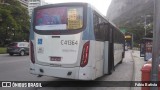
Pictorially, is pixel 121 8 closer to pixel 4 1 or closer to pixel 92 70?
pixel 4 1

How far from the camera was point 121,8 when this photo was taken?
16412 centimetres

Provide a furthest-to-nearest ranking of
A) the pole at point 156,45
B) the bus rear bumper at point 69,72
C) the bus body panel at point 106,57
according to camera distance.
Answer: the bus body panel at point 106,57, the bus rear bumper at point 69,72, the pole at point 156,45

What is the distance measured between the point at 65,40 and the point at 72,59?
0.65 m

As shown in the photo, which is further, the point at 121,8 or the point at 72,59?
the point at 121,8

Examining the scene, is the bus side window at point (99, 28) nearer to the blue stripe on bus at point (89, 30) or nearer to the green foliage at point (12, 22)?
the blue stripe on bus at point (89, 30)

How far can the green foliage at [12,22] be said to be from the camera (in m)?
52.6

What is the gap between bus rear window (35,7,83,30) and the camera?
31.3 feet

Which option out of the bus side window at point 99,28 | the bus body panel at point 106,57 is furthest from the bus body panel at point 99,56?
the bus body panel at point 106,57

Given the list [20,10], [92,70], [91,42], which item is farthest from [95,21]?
[20,10]

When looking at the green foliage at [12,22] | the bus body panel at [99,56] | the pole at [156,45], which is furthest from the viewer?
the green foliage at [12,22]

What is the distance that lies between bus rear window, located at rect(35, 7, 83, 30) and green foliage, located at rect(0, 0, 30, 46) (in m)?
43.4

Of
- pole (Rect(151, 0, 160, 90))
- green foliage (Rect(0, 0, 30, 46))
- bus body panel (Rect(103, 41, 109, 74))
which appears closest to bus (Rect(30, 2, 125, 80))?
bus body panel (Rect(103, 41, 109, 74))

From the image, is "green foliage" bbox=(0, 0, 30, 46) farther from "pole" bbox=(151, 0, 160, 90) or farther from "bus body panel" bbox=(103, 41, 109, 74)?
"pole" bbox=(151, 0, 160, 90)

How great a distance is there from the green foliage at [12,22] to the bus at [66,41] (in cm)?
4351
